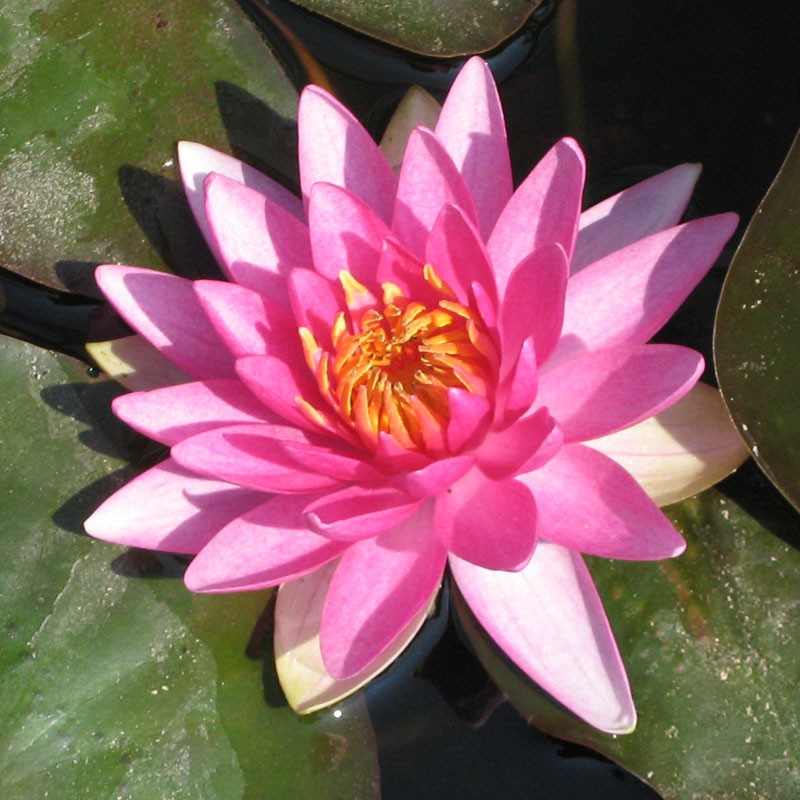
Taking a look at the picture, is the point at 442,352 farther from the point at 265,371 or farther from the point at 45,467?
the point at 45,467

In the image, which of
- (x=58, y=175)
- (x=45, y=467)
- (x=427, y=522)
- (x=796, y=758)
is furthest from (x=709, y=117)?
(x=45, y=467)

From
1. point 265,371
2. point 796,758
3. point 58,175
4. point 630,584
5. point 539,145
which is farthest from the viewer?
point 539,145

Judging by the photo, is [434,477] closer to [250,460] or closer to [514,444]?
[514,444]

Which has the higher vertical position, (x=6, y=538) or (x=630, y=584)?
(x=6, y=538)

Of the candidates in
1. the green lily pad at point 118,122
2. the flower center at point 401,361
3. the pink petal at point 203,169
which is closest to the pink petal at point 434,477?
the flower center at point 401,361

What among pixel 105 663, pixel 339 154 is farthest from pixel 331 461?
pixel 105 663

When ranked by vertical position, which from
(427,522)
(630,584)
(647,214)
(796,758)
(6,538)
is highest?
(6,538)

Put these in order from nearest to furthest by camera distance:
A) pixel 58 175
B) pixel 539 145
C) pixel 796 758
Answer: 1. pixel 796 758
2. pixel 58 175
3. pixel 539 145

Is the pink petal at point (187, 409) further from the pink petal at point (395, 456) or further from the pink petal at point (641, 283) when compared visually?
the pink petal at point (641, 283)
